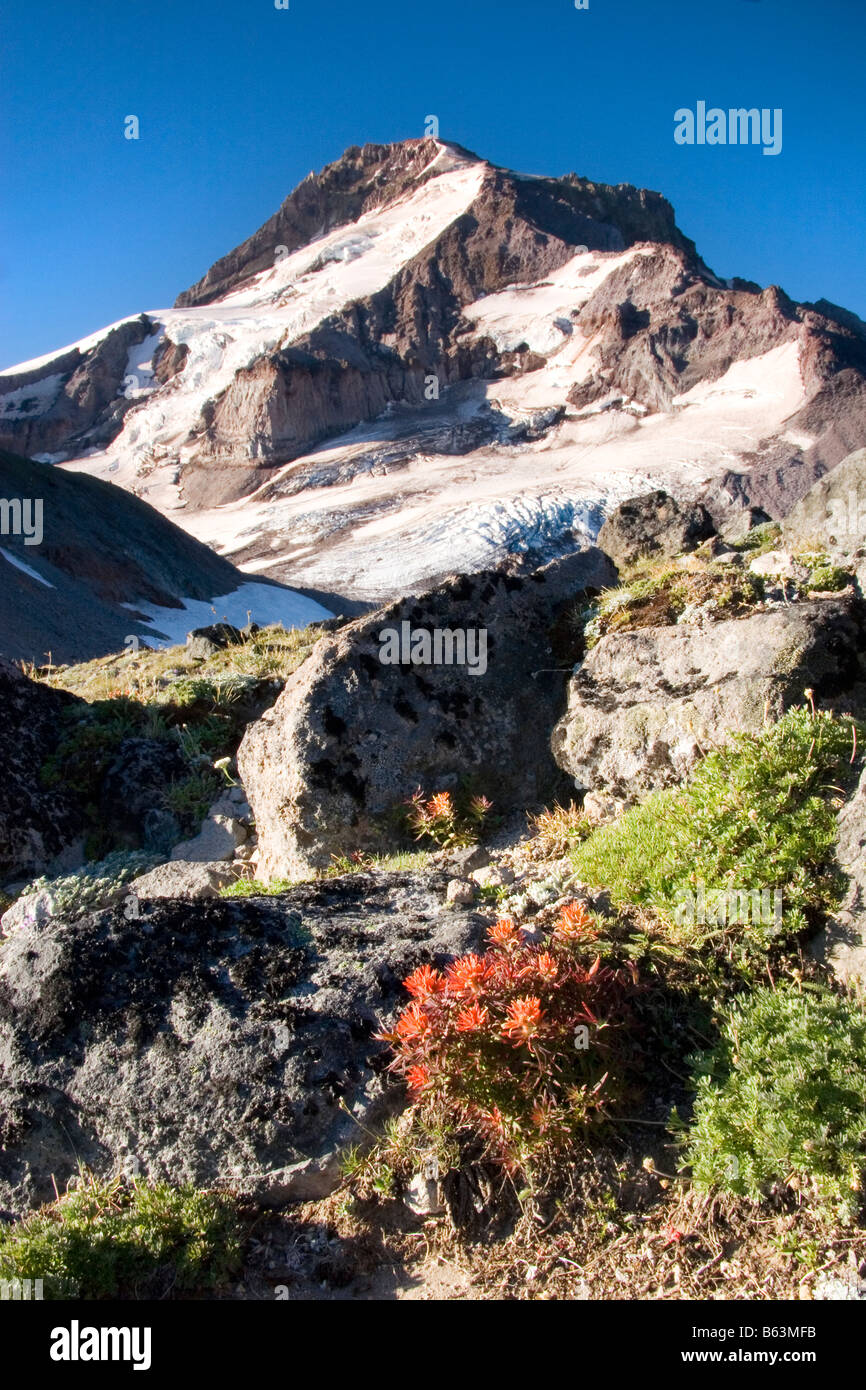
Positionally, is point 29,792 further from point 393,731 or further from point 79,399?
point 79,399

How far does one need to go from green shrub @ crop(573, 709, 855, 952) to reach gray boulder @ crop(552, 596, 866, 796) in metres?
0.44

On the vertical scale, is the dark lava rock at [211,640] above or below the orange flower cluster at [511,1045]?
above

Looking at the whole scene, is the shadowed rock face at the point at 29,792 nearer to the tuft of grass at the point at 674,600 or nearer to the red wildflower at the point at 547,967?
the tuft of grass at the point at 674,600

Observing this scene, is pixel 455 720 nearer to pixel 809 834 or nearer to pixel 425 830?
pixel 425 830

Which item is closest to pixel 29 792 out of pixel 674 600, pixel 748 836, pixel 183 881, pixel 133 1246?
pixel 183 881

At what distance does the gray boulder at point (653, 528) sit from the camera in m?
14.1

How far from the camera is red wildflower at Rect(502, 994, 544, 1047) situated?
3.09m

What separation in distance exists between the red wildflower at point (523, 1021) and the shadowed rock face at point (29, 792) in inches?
197

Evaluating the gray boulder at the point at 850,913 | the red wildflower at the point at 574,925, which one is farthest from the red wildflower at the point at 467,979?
the gray boulder at the point at 850,913

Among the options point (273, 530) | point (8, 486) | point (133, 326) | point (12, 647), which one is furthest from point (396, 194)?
point (12, 647)

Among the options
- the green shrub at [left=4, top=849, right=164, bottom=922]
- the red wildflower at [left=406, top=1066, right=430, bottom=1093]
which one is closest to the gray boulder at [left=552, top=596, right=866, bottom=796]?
the red wildflower at [left=406, top=1066, right=430, bottom=1093]

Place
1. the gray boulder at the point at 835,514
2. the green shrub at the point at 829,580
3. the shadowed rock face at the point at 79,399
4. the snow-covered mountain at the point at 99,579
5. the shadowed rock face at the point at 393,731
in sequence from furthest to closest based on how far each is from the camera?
the shadowed rock face at the point at 79,399
the snow-covered mountain at the point at 99,579
the gray boulder at the point at 835,514
the green shrub at the point at 829,580
the shadowed rock face at the point at 393,731

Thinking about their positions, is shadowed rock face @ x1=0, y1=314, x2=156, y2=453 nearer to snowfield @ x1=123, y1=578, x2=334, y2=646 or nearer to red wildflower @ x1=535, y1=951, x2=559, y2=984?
snowfield @ x1=123, y1=578, x2=334, y2=646

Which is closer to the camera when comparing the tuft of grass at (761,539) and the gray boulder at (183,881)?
the gray boulder at (183,881)
